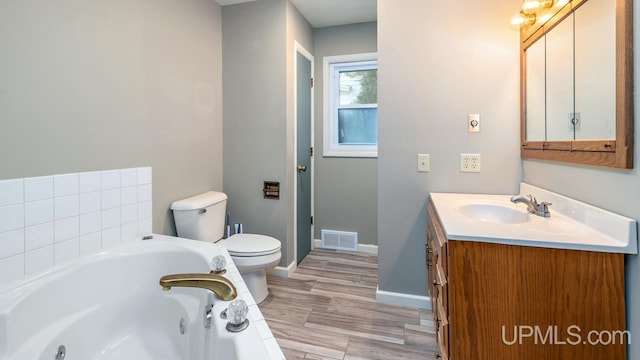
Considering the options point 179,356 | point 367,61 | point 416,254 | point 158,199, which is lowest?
point 179,356

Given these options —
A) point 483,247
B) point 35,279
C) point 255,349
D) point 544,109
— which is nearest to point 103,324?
point 35,279

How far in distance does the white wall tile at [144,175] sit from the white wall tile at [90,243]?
A: 1.24ft

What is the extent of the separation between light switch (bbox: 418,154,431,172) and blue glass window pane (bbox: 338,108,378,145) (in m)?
1.17

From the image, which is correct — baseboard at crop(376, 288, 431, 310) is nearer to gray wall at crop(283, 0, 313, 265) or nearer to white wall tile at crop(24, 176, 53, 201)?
gray wall at crop(283, 0, 313, 265)

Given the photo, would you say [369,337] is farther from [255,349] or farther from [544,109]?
[544,109]

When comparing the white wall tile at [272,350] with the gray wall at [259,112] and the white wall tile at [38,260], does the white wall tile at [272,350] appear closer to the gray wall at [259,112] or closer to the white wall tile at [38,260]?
the white wall tile at [38,260]

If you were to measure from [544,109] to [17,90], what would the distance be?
2518 millimetres

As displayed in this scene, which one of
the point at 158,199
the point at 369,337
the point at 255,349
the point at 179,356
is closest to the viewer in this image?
the point at 255,349

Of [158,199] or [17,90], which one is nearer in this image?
[17,90]

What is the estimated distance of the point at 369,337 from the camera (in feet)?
5.83

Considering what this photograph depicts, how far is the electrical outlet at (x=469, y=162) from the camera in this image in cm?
194

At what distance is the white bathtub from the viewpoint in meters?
1.06

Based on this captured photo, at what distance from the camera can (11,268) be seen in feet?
4.04

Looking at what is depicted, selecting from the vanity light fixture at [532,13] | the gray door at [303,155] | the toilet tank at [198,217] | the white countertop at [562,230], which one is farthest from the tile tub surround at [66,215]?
the vanity light fixture at [532,13]
